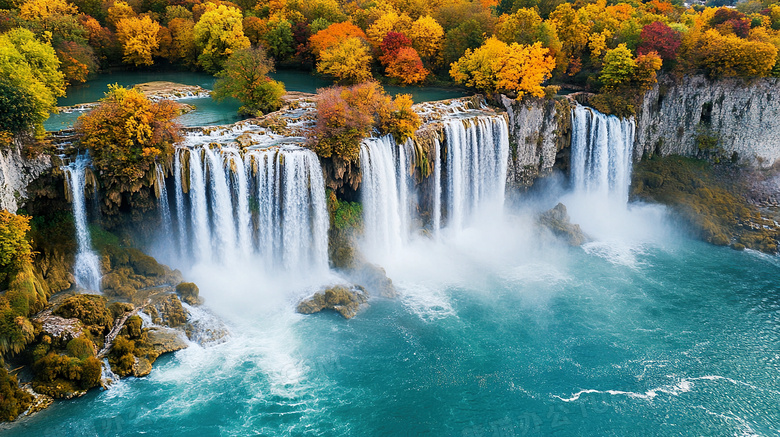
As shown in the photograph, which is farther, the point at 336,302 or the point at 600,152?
the point at 600,152

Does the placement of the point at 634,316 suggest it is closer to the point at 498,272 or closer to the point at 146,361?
the point at 498,272

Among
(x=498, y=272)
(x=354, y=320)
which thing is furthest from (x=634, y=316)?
(x=354, y=320)

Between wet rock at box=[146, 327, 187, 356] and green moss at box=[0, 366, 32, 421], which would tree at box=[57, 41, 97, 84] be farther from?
green moss at box=[0, 366, 32, 421]

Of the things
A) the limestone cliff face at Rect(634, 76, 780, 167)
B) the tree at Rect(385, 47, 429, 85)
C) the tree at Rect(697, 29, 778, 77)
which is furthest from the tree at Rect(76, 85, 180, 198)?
the tree at Rect(697, 29, 778, 77)

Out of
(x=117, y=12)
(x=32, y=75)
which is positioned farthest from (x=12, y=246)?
(x=117, y=12)

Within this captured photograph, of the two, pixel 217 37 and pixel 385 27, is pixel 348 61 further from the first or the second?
pixel 217 37

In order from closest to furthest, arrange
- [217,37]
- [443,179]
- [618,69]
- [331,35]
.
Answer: [443,179] → [618,69] → [331,35] → [217,37]
